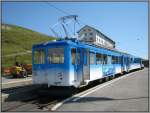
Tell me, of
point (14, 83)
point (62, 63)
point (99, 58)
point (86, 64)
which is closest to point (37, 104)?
point (62, 63)

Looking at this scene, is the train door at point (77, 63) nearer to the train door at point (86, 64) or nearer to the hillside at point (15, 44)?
the train door at point (86, 64)

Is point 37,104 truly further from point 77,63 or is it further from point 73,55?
point 77,63

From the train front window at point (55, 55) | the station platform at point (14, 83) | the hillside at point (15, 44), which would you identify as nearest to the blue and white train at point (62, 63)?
the train front window at point (55, 55)

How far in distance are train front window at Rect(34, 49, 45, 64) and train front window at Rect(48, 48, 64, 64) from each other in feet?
1.47

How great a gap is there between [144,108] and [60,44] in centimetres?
550

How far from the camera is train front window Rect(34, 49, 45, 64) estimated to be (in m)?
15.5

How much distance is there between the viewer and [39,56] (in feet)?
51.7

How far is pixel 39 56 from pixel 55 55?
45.0 inches

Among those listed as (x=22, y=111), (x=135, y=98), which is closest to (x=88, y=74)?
(x=135, y=98)

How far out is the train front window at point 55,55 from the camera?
14.8 metres

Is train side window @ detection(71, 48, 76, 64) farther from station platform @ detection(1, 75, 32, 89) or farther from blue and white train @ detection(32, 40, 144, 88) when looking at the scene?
station platform @ detection(1, 75, 32, 89)

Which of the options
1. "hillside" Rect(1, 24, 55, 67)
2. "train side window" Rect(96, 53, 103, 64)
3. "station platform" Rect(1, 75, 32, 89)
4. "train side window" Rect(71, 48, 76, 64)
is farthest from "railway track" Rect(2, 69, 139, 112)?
"hillside" Rect(1, 24, 55, 67)

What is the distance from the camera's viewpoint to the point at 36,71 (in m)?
15.7

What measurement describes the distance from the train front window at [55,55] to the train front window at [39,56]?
449 millimetres
